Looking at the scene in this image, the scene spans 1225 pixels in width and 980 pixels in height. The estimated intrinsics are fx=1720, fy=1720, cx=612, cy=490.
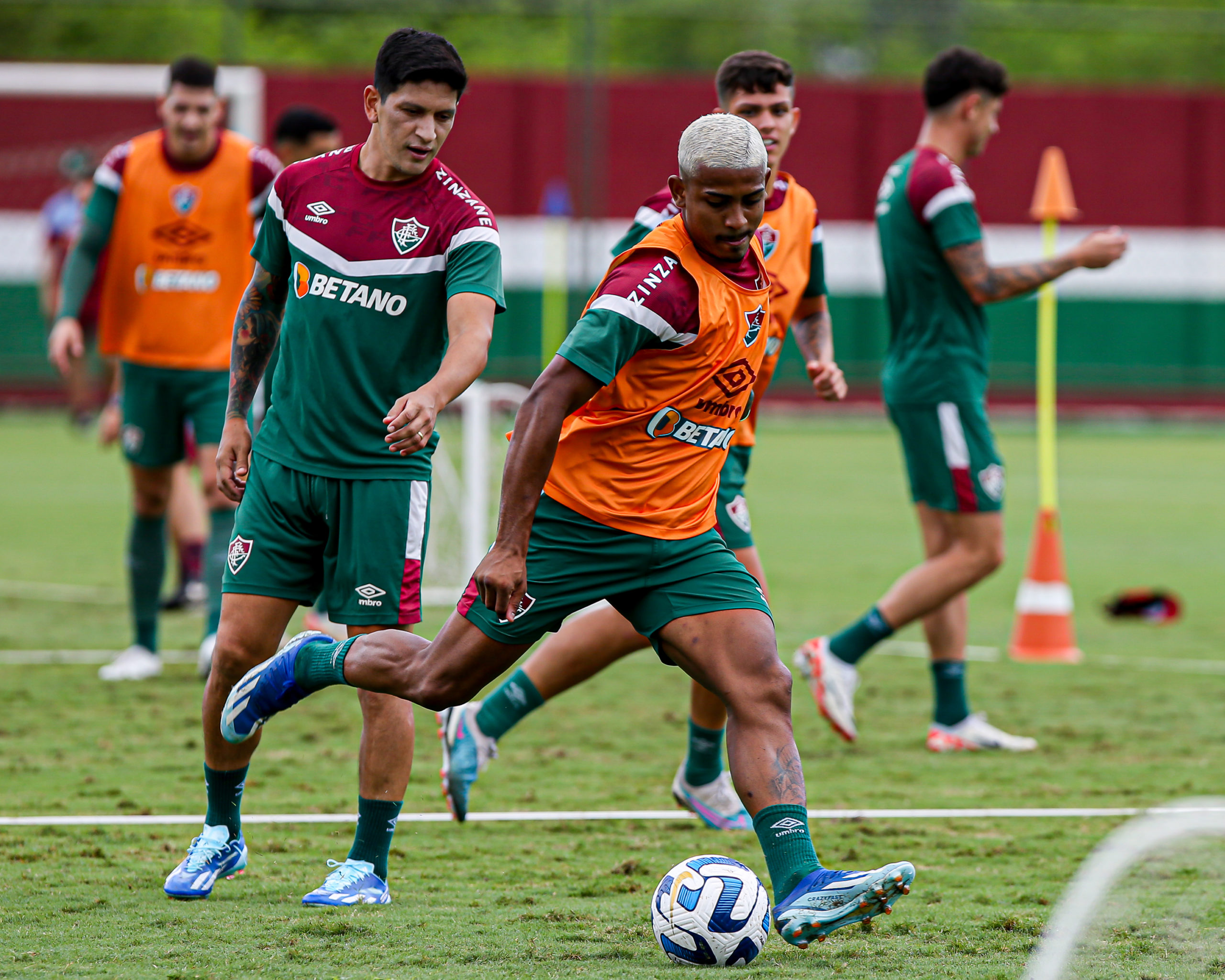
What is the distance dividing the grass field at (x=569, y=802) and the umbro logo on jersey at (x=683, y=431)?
1262 millimetres

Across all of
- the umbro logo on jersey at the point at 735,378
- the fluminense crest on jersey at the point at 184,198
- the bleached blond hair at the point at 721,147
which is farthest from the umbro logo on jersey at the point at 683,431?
the fluminense crest on jersey at the point at 184,198

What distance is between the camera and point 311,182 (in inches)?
185

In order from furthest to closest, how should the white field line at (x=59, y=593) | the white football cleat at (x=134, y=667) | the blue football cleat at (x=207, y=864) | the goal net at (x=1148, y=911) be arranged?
the white field line at (x=59, y=593), the white football cleat at (x=134, y=667), the blue football cleat at (x=207, y=864), the goal net at (x=1148, y=911)

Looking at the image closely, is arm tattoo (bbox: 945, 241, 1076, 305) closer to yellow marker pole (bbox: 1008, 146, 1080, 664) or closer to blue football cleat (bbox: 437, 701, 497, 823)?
yellow marker pole (bbox: 1008, 146, 1080, 664)

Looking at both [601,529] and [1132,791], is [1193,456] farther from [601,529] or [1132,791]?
[601,529]

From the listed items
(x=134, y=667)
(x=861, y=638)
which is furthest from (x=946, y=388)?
(x=134, y=667)

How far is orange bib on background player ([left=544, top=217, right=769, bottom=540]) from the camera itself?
14.0 ft

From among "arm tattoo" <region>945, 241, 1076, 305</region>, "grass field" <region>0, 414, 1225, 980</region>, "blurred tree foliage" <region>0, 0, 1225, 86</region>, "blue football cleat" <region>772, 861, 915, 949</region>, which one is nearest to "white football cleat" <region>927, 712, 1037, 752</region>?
"grass field" <region>0, 414, 1225, 980</region>

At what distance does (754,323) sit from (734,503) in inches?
56.0

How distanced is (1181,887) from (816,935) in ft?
2.69

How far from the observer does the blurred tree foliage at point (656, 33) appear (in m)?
25.6

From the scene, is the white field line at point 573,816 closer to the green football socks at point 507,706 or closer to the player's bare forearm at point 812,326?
the green football socks at point 507,706

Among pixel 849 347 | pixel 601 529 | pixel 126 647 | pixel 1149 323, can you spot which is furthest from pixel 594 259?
pixel 601 529

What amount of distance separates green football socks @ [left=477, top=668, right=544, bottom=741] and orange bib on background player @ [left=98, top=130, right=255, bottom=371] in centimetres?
284
